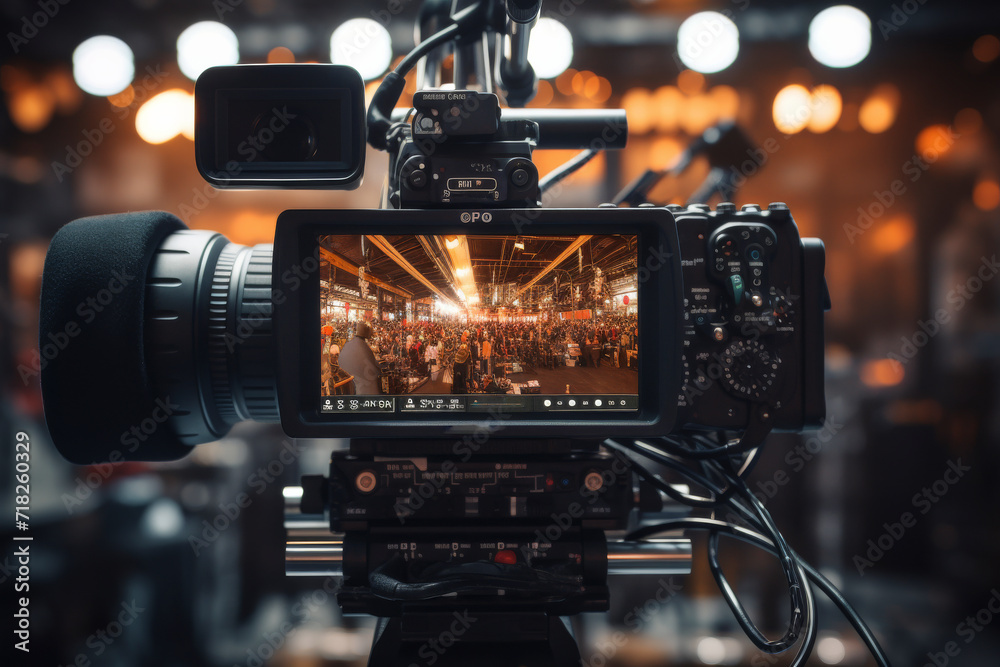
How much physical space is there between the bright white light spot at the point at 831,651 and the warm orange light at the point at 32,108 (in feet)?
13.9

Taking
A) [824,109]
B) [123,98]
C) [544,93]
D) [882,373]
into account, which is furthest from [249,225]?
[882,373]

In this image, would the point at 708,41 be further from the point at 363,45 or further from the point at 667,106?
the point at 363,45

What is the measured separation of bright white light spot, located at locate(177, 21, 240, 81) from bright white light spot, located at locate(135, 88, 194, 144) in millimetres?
409

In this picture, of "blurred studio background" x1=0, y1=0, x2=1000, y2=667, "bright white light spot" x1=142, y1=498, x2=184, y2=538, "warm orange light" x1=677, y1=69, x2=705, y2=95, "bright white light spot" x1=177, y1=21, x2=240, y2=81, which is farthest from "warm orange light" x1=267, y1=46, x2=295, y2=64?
"bright white light spot" x1=142, y1=498, x2=184, y2=538

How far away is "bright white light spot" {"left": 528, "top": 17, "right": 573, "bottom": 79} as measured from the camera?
243cm

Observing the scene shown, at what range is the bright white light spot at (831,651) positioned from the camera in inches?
65.1

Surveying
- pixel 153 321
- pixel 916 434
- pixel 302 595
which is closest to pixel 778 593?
pixel 916 434

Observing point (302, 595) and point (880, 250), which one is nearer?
point (302, 595)

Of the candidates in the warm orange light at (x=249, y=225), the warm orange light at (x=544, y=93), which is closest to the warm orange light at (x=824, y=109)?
the warm orange light at (x=544, y=93)

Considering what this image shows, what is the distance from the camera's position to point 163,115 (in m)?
2.93

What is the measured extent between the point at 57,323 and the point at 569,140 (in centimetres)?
61

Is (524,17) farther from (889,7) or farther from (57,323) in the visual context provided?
(889,7)

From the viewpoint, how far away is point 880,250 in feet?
10.4

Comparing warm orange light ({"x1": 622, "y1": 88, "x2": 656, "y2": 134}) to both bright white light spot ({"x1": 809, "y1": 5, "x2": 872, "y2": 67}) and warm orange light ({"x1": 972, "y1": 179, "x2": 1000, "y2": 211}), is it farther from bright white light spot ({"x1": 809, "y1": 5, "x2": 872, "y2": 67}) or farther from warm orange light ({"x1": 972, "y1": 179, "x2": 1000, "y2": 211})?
warm orange light ({"x1": 972, "y1": 179, "x2": 1000, "y2": 211})
